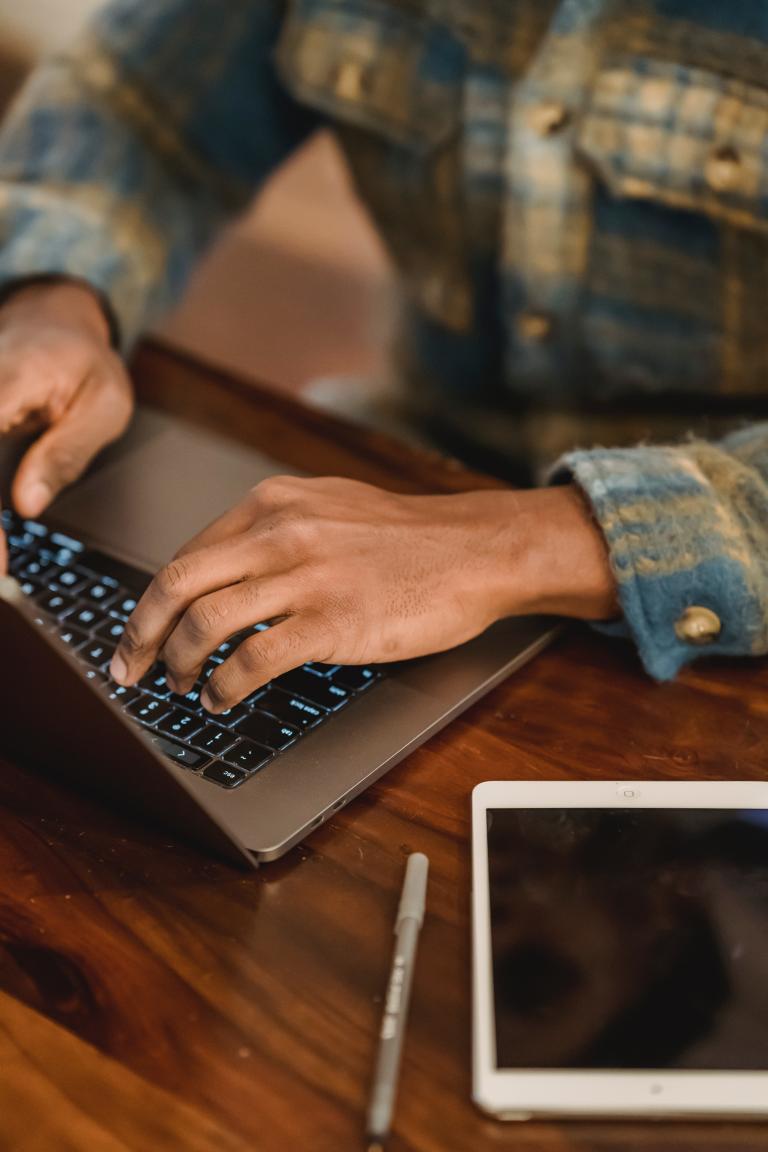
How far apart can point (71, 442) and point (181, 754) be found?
0.90ft

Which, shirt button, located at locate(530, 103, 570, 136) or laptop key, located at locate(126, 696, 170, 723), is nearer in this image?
laptop key, located at locate(126, 696, 170, 723)

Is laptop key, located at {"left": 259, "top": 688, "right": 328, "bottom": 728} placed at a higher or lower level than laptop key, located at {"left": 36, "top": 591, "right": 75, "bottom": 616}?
lower

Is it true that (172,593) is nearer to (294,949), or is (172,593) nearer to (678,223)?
(294,949)

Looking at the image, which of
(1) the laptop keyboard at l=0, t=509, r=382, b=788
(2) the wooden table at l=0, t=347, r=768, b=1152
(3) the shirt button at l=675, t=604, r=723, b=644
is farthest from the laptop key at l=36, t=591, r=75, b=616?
(3) the shirt button at l=675, t=604, r=723, b=644

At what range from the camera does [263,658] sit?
0.54 m

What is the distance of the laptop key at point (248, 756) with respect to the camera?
0.53 meters

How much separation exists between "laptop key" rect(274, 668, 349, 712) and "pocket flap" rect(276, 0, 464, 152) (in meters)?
0.51

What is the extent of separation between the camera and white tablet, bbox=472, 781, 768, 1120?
0.39 m

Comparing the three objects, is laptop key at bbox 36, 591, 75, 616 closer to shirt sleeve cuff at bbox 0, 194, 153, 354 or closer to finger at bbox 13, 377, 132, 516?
finger at bbox 13, 377, 132, 516

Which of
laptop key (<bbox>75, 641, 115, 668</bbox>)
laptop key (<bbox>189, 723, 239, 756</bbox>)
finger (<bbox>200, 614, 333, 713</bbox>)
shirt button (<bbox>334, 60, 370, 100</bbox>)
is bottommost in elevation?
laptop key (<bbox>189, 723, 239, 756</bbox>)

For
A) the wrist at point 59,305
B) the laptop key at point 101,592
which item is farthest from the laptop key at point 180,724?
the wrist at point 59,305

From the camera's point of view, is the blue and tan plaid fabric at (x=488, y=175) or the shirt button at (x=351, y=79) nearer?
the blue and tan plaid fabric at (x=488, y=175)

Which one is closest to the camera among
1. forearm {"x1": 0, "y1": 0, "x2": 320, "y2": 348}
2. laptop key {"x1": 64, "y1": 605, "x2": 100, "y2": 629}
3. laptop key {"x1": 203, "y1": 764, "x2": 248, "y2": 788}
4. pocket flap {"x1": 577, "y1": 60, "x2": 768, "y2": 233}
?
laptop key {"x1": 203, "y1": 764, "x2": 248, "y2": 788}

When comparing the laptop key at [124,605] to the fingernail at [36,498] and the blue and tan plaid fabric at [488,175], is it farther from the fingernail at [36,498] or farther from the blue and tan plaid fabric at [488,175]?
the blue and tan plaid fabric at [488,175]
